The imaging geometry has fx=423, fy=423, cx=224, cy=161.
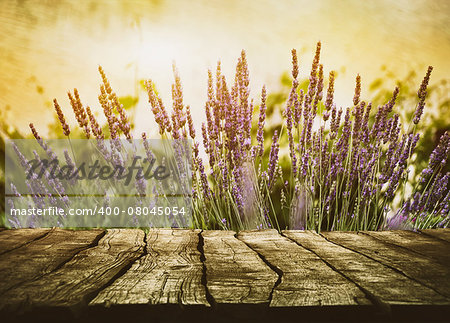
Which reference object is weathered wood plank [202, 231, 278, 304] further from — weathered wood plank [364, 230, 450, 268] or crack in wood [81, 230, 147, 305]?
weathered wood plank [364, 230, 450, 268]

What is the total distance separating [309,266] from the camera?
1.24 meters

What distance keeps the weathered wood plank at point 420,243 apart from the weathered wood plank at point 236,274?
23.1 inches

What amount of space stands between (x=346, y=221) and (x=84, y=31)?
1934mm

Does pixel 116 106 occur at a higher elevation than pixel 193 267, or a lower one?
higher

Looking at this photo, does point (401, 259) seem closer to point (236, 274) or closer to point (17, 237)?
point (236, 274)

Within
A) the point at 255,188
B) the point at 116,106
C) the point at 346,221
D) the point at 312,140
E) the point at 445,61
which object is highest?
the point at 445,61

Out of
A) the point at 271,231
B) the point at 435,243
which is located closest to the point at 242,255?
the point at 271,231

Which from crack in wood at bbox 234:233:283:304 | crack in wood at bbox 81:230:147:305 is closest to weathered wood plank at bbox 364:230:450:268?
crack in wood at bbox 234:233:283:304

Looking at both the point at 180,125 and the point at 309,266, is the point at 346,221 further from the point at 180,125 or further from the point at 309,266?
the point at 309,266

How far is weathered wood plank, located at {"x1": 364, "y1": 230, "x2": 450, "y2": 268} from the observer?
1.43 meters

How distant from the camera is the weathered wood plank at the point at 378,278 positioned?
3.17ft

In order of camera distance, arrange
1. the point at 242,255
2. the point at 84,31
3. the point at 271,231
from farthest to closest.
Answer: the point at 84,31 → the point at 271,231 → the point at 242,255
